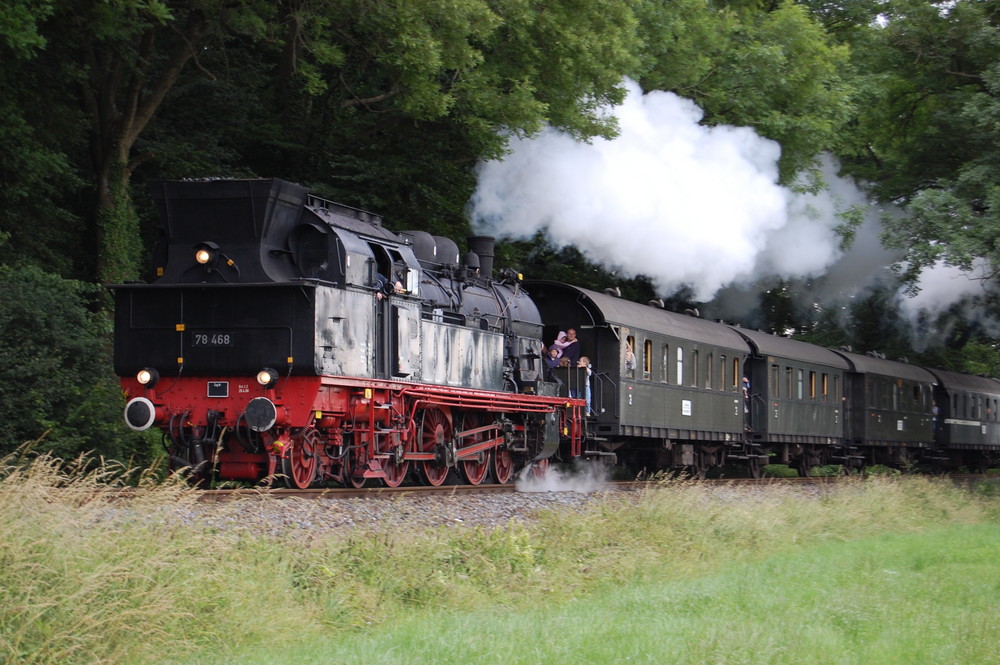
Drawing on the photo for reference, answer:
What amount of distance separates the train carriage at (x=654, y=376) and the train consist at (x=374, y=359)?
0.04 metres

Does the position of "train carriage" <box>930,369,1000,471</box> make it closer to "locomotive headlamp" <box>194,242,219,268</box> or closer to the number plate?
the number plate

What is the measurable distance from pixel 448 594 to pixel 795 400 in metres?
19.3

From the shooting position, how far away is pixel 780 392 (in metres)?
27.0

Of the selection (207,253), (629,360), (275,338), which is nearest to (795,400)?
(629,360)

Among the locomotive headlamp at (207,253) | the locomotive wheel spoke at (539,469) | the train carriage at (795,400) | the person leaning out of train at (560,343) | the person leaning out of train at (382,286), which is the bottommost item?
the locomotive wheel spoke at (539,469)

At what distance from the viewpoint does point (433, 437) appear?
57.1 feet

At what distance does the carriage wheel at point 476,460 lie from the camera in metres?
18.6

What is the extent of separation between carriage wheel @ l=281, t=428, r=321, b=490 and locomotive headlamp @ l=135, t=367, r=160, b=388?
6.09 ft

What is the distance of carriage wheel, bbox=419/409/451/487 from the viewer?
17391 millimetres

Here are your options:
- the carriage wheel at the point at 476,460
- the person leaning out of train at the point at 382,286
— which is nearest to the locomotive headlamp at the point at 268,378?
the person leaning out of train at the point at 382,286

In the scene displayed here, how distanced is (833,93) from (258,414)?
1903 centimetres

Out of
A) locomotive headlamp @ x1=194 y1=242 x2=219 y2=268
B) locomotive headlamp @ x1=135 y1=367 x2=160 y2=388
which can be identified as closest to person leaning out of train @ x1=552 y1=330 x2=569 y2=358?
locomotive headlamp @ x1=194 y1=242 x2=219 y2=268

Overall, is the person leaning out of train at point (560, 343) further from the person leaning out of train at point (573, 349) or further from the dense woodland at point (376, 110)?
the dense woodland at point (376, 110)

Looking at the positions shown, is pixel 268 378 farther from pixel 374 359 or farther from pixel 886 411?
pixel 886 411
